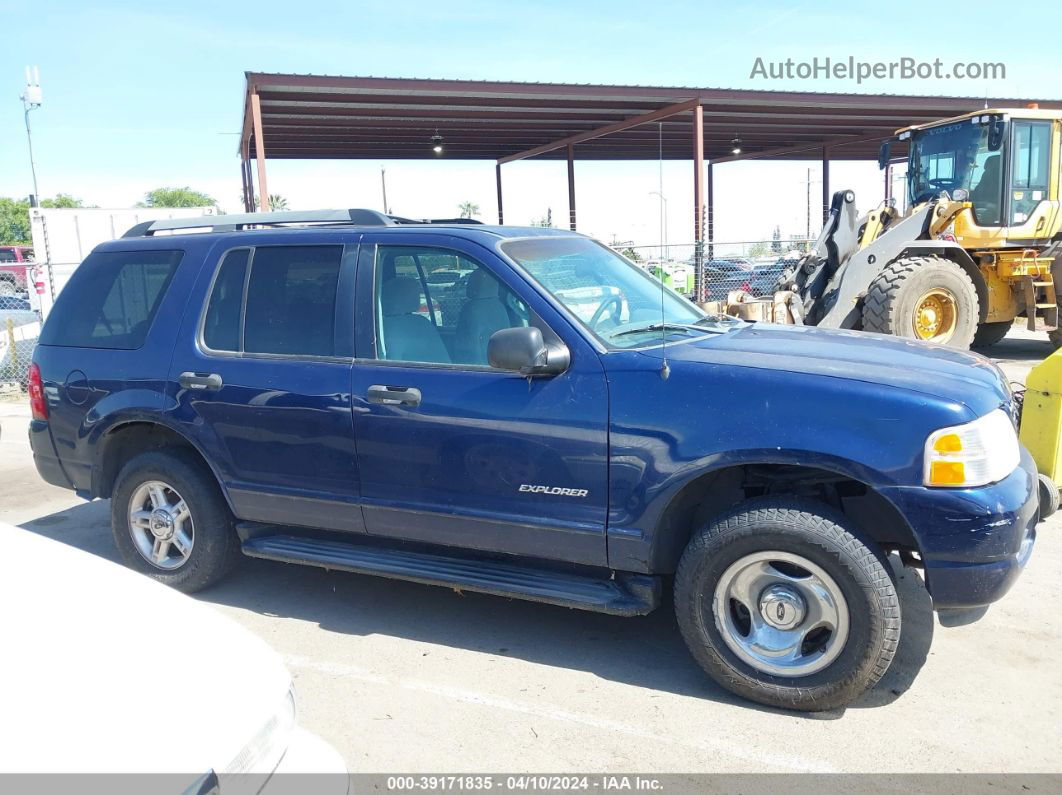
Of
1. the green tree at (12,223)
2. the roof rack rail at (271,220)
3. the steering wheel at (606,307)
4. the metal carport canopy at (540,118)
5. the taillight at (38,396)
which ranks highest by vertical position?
the green tree at (12,223)

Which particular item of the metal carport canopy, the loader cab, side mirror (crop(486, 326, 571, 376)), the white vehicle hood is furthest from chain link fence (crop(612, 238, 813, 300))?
the white vehicle hood

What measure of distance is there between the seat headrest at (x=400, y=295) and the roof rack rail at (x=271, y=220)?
454 millimetres

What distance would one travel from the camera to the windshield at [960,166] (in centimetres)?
1178

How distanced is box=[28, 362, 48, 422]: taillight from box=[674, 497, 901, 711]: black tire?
12.7ft

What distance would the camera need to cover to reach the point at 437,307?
166 inches

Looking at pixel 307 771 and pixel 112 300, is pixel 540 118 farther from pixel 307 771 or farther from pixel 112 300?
pixel 307 771

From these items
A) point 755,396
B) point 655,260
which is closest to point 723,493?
point 755,396

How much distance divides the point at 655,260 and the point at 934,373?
43.3ft

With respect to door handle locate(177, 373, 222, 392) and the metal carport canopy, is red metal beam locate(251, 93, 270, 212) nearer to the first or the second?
the metal carport canopy

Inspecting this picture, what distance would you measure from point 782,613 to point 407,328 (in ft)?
7.01

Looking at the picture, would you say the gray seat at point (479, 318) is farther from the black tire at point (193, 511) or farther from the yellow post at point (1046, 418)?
the yellow post at point (1046, 418)

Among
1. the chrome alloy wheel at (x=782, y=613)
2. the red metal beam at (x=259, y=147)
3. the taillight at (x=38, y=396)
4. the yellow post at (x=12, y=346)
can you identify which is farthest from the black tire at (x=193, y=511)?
the red metal beam at (x=259, y=147)

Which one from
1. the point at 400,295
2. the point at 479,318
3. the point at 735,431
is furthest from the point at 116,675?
the point at 400,295

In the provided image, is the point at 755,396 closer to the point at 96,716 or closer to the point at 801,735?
the point at 801,735
